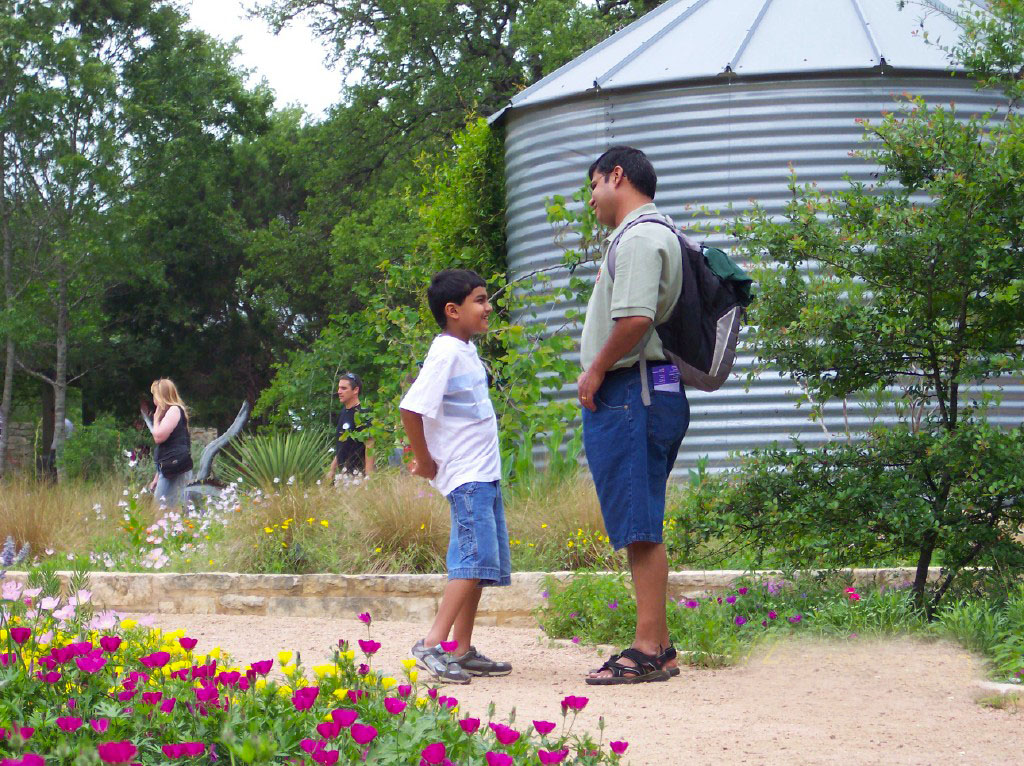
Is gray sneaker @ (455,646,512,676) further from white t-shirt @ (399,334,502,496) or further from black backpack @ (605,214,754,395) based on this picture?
black backpack @ (605,214,754,395)

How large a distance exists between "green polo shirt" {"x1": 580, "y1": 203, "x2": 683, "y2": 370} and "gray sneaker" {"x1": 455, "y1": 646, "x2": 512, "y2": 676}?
1.22 m

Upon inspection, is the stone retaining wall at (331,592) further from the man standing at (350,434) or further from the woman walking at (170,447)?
the woman walking at (170,447)

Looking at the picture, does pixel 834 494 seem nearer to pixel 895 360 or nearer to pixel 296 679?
pixel 895 360

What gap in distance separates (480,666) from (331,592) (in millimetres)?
2278

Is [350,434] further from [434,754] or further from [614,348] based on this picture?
[434,754]

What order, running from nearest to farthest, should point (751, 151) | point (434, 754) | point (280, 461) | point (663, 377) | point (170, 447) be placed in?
1. point (434, 754)
2. point (663, 377)
3. point (280, 461)
4. point (751, 151)
5. point (170, 447)

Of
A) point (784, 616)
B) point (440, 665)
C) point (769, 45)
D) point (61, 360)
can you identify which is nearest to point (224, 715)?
point (440, 665)

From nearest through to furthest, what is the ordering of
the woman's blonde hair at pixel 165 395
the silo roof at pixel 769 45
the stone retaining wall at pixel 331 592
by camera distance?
the stone retaining wall at pixel 331 592 → the silo roof at pixel 769 45 → the woman's blonde hair at pixel 165 395

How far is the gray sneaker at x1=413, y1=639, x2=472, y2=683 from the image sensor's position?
176 inches

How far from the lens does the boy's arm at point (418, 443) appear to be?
4590 millimetres

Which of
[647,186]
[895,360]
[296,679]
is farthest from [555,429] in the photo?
[296,679]

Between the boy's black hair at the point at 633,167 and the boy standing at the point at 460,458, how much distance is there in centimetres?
66

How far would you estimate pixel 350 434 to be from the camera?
9367mm

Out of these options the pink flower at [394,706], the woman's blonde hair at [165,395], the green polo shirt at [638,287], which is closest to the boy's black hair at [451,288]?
the green polo shirt at [638,287]
